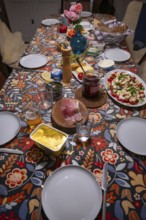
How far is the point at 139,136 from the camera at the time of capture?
0.83 m

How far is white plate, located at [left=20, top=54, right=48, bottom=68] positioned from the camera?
1369 millimetres

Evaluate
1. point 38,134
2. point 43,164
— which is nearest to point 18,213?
point 43,164

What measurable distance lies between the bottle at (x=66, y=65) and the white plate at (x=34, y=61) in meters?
0.28

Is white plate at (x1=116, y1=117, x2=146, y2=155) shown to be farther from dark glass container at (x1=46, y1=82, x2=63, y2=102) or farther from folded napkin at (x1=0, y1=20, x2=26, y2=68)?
folded napkin at (x1=0, y1=20, x2=26, y2=68)

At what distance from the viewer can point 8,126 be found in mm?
905

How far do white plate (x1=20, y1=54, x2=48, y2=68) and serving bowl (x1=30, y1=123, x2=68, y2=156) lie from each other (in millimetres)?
725

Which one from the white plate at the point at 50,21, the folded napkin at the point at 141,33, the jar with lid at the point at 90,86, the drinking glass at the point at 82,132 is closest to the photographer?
the drinking glass at the point at 82,132

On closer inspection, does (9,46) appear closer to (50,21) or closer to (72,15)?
(50,21)

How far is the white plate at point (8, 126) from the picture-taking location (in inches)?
33.3

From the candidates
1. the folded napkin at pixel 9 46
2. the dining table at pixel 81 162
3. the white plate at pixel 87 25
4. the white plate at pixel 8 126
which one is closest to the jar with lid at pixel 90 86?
the dining table at pixel 81 162

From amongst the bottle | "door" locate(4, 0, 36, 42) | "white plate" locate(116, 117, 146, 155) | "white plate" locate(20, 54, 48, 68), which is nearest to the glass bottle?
the bottle

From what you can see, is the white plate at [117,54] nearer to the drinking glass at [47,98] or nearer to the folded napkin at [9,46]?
the drinking glass at [47,98]

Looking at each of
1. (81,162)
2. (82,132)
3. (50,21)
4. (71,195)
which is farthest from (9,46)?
(71,195)

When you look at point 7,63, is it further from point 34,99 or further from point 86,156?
point 86,156
